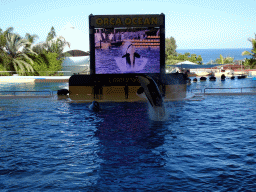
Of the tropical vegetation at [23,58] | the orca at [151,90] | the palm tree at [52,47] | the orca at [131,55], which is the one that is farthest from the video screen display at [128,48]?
the palm tree at [52,47]

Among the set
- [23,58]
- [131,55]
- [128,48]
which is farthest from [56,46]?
[131,55]

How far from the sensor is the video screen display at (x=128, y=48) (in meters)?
30.6

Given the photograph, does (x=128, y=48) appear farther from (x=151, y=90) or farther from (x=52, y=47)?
(x=52, y=47)

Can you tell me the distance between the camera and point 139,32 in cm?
3062

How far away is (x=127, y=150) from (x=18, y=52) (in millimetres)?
48077

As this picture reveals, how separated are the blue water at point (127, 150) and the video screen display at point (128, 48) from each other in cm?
926

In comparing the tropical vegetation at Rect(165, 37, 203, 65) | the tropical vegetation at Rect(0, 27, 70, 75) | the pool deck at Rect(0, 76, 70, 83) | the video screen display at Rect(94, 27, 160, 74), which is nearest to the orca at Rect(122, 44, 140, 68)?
the video screen display at Rect(94, 27, 160, 74)

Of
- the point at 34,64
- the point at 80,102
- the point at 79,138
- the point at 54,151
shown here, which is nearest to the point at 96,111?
the point at 80,102

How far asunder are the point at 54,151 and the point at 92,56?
62.0ft

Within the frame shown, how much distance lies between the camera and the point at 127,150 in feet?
40.9

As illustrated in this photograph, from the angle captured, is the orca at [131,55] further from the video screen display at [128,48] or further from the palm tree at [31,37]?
the palm tree at [31,37]

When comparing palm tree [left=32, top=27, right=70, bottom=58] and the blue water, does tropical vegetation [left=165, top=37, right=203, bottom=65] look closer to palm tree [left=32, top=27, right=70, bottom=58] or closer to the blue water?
palm tree [left=32, top=27, right=70, bottom=58]

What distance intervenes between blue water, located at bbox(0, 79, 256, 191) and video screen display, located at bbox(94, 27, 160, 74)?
365 inches

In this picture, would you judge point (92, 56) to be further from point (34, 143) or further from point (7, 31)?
point (7, 31)
